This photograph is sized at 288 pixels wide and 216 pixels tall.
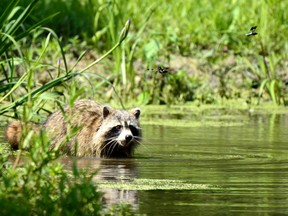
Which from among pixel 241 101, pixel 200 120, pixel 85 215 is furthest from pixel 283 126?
pixel 85 215

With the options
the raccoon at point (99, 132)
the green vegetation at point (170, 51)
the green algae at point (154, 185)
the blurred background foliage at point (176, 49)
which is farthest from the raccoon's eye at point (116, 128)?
the blurred background foliage at point (176, 49)

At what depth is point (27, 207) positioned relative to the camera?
18.8 feet

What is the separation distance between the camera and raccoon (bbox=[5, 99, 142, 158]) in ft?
33.9

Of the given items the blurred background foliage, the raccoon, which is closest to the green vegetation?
the blurred background foliage

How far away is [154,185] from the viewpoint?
309 inches

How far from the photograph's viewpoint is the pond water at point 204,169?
703 centimetres

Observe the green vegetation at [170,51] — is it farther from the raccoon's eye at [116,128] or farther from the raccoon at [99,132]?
the raccoon's eye at [116,128]

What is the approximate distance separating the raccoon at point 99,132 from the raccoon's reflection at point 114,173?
33 cm

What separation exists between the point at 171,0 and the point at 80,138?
26.4 ft

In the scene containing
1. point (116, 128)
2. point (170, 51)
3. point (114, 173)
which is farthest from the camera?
point (170, 51)

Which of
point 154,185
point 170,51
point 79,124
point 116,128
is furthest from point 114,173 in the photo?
point 170,51

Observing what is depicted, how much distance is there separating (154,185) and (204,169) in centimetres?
108

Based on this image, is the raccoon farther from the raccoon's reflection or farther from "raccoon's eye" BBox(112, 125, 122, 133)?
the raccoon's reflection

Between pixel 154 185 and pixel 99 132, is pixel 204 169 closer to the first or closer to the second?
pixel 154 185
